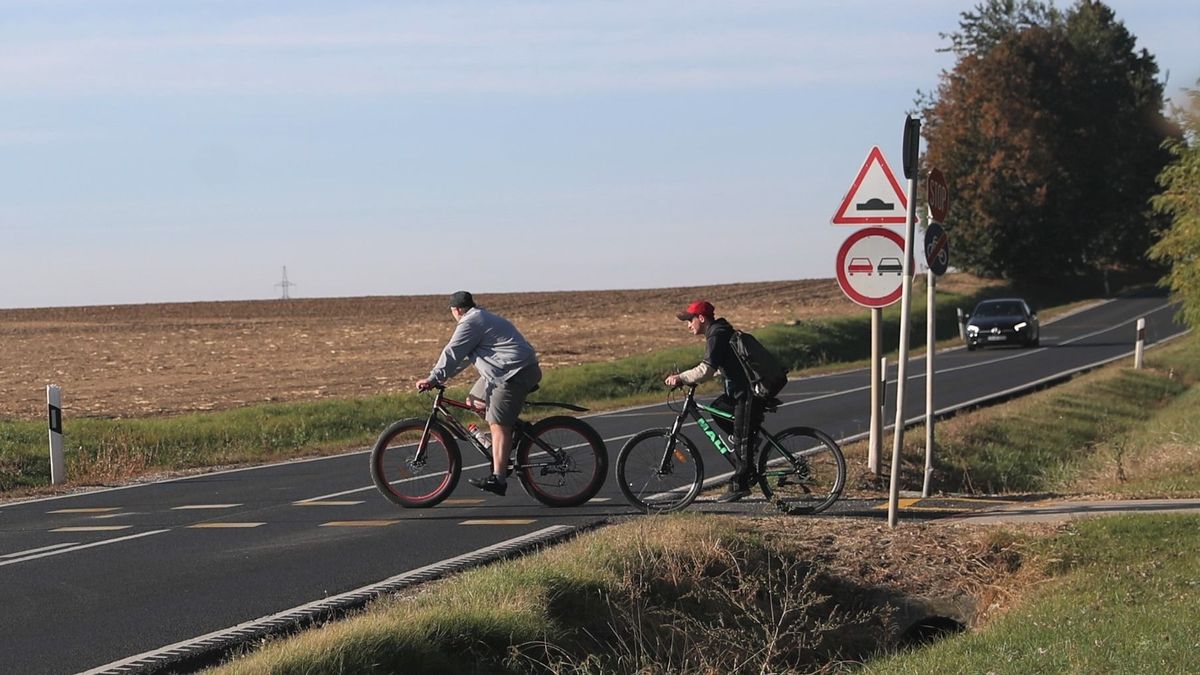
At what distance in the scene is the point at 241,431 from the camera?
2342 centimetres

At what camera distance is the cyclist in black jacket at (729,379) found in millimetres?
12523

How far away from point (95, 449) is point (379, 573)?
1162 cm

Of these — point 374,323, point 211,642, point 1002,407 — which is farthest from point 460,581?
point 374,323

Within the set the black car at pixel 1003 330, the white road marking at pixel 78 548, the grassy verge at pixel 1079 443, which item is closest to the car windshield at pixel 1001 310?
the black car at pixel 1003 330

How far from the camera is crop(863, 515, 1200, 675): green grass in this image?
7.27m

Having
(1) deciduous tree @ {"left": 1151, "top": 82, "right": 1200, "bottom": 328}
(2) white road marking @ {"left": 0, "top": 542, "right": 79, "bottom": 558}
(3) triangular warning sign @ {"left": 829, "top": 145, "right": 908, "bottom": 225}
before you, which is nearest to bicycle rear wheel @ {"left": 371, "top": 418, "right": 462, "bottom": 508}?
(2) white road marking @ {"left": 0, "top": 542, "right": 79, "bottom": 558}

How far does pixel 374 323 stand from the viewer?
67750 mm

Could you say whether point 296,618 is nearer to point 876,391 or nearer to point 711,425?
point 711,425

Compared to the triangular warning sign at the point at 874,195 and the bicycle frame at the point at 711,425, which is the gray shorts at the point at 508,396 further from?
the triangular warning sign at the point at 874,195

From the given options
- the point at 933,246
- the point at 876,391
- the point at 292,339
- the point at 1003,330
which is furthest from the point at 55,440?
the point at 292,339

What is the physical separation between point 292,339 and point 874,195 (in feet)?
150

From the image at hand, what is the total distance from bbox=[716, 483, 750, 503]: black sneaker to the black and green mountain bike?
0.12 m

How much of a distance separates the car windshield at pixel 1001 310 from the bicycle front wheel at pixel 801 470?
32.6m

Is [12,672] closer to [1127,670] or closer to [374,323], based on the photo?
[1127,670]
